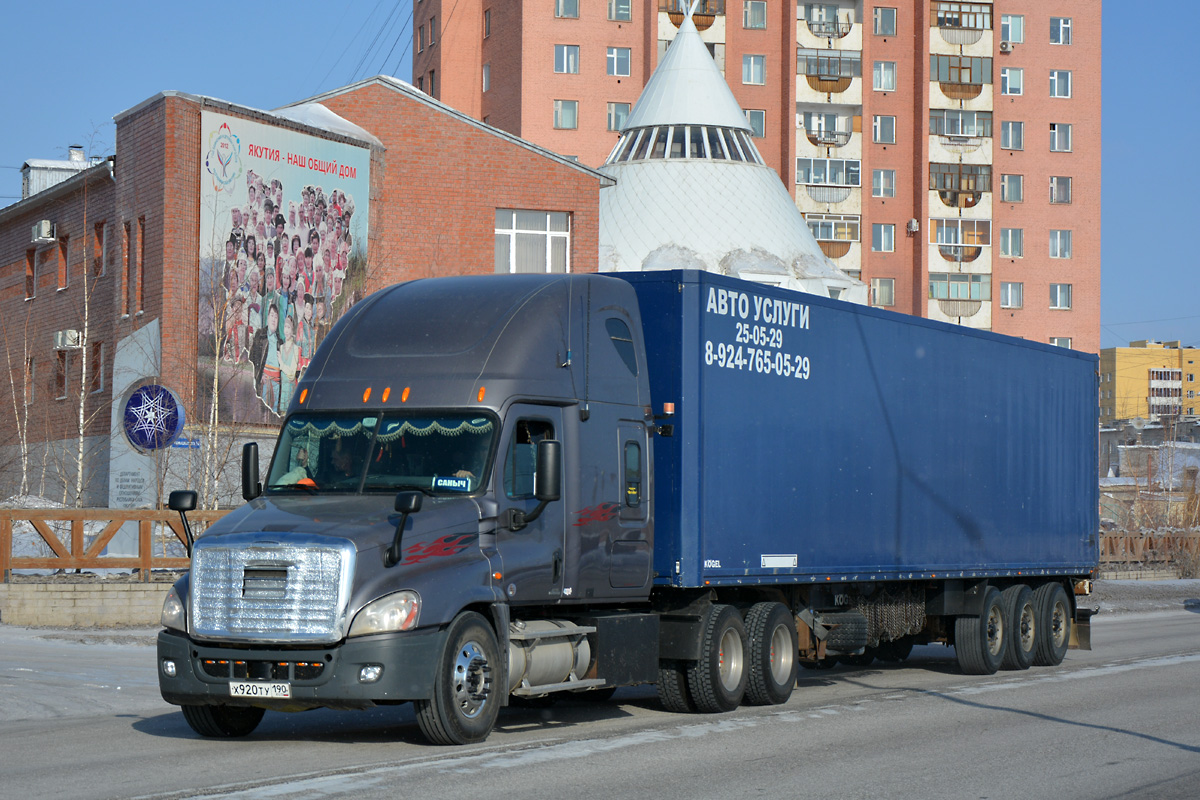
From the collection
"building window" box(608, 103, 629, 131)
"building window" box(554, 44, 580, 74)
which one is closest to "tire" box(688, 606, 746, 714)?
"building window" box(608, 103, 629, 131)

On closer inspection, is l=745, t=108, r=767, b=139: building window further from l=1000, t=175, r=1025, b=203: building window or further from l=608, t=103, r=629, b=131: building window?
l=1000, t=175, r=1025, b=203: building window

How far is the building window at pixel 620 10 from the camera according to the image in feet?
250

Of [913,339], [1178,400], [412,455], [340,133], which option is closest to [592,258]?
[340,133]

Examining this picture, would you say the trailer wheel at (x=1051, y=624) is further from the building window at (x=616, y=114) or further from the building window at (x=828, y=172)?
the building window at (x=828, y=172)

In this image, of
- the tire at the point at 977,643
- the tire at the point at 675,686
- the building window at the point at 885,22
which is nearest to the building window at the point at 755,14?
the building window at the point at 885,22

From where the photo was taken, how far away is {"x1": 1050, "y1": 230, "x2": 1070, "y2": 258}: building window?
272ft

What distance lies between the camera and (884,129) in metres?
81.8

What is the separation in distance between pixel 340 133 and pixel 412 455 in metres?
27.8

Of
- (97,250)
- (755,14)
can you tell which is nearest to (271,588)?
(97,250)

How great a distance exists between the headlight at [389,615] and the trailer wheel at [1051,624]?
11638mm

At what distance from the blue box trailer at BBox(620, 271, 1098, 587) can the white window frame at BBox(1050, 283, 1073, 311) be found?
64488 mm

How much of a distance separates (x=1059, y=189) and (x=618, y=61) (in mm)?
25465

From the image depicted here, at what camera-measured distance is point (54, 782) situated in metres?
9.37

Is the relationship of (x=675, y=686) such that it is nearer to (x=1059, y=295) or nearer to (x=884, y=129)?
(x=884, y=129)
